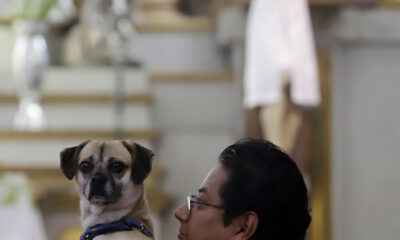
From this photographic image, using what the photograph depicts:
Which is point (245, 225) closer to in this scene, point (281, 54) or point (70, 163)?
point (70, 163)

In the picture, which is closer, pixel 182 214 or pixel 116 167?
pixel 116 167

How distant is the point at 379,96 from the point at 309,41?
1.02 metres

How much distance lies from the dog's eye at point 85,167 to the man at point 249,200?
0.53 ft

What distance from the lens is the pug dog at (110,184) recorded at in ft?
3.73

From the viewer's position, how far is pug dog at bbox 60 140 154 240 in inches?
44.8

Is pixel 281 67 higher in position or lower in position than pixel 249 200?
lower

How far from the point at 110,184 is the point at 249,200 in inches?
8.2

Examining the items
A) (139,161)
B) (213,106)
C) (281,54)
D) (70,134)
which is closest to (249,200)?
(139,161)

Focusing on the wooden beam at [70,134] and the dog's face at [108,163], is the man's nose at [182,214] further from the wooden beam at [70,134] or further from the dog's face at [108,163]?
the wooden beam at [70,134]

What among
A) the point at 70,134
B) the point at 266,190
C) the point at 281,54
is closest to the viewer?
the point at 266,190

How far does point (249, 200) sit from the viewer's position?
1.25m

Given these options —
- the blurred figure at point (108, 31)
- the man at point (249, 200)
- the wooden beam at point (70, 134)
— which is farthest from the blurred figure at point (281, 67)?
the man at point (249, 200)

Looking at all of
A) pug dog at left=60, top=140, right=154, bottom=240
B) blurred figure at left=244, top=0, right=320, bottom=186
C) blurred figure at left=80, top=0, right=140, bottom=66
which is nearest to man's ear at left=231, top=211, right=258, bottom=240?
pug dog at left=60, top=140, right=154, bottom=240

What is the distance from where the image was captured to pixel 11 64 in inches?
243
